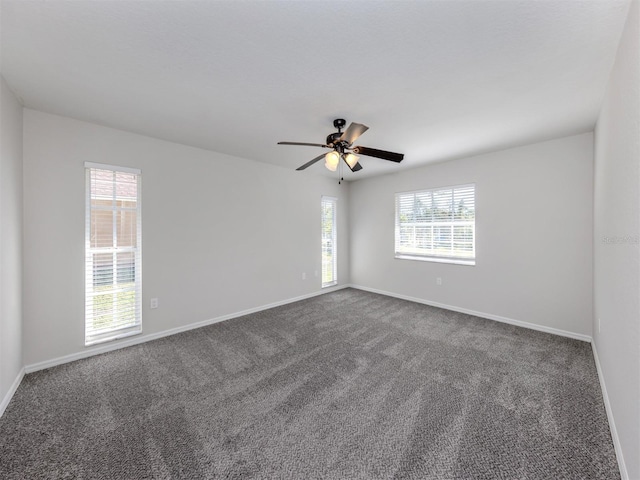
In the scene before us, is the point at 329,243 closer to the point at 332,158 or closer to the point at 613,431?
the point at 332,158

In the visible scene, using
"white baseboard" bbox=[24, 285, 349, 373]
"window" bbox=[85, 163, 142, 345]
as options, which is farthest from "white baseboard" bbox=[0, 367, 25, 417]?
"window" bbox=[85, 163, 142, 345]

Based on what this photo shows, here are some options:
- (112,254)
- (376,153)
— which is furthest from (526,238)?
(112,254)

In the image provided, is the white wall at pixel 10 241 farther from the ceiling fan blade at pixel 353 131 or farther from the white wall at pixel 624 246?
the white wall at pixel 624 246

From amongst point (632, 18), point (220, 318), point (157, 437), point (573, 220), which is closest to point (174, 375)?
point (157, 437)

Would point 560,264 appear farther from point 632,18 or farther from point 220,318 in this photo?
Result: point 220,318

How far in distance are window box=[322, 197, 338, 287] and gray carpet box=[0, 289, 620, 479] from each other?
7.86ft

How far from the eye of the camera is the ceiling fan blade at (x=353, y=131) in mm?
2107

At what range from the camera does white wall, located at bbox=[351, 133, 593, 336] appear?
124 inches

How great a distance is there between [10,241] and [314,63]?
2.85 metres

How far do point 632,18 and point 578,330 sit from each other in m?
3.29

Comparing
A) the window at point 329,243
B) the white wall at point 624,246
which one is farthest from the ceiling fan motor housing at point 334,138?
the window at point 329,243

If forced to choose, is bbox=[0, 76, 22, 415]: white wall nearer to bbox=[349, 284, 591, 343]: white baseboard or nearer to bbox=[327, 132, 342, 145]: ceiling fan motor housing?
bbox=[327, 132, 342, 145]: ceiling fan motor housing

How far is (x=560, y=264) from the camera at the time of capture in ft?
10.7

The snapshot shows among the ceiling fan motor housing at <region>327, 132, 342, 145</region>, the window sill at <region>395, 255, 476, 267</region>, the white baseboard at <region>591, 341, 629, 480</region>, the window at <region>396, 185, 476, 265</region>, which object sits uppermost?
the ceiling fan motor housing at <region>327, 132, 342, 145</region>
